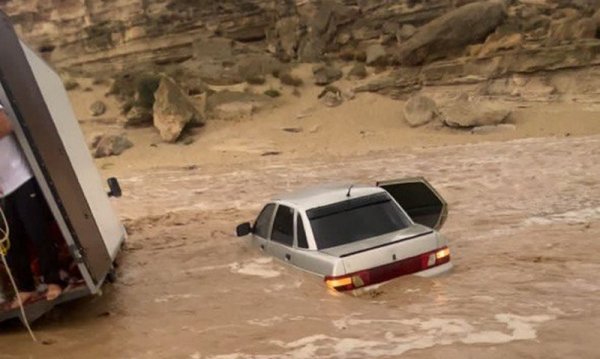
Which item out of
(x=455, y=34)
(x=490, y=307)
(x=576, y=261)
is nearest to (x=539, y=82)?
(x=455, y=34)

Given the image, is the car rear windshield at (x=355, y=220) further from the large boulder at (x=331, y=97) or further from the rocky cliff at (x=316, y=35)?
the large boulder at (x=331, y=97)

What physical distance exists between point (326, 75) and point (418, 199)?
25592 millimetres

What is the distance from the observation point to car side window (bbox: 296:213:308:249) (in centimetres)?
740

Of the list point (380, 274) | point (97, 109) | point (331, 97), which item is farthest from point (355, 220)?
point (97, 109)

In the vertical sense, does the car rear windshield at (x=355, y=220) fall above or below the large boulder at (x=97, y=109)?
below

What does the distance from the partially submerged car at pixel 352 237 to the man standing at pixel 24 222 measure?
2448 millimetres

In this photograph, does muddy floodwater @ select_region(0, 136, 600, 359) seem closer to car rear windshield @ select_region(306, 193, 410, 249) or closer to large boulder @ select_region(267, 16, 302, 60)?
car rear windshield @ select_region(306, 193, 410, 249)

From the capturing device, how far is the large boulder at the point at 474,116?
25.7 metres

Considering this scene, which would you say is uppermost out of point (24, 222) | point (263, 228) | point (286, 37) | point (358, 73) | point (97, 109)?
point (24, 222)

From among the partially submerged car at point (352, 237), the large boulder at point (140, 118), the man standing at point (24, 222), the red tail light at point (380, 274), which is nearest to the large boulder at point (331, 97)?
the large boulder at point (140, 118)

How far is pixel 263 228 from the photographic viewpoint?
8.79m

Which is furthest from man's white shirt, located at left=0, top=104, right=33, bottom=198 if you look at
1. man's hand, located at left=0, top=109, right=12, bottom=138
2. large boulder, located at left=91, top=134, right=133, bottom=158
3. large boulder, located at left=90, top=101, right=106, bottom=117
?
large boulder, located at left=90, top=101, right=106, bottom=117

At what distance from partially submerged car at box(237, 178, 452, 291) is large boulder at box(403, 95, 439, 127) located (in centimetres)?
1879

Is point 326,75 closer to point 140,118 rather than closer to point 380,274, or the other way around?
point 140,118
